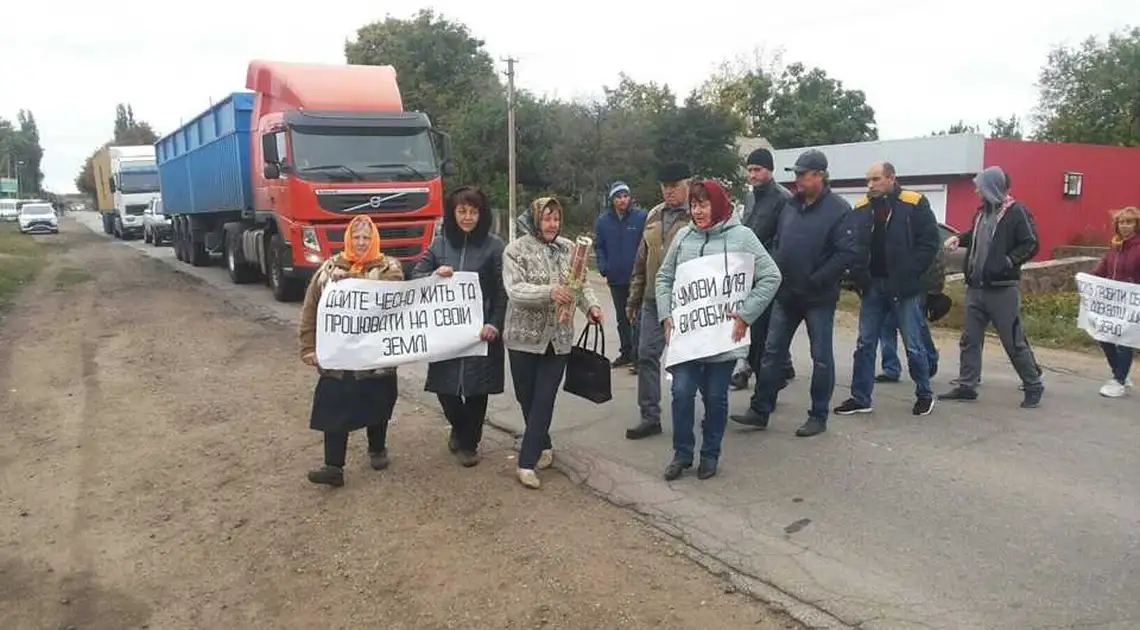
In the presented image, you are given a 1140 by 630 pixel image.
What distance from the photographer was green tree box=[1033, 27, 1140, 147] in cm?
4016

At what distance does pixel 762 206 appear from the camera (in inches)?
266

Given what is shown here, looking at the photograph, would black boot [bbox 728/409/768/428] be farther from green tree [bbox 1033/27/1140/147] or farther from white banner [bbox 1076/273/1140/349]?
green tree [bbox 1033/27/1140/147]

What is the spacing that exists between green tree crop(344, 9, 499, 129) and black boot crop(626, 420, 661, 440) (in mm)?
44058

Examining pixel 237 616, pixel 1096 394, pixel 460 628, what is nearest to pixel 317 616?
pixel 237 616

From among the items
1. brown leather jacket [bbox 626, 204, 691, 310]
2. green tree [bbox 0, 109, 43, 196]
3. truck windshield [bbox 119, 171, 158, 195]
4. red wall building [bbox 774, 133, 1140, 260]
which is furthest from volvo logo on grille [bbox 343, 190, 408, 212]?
green tree [bbox 0, 109, 43, 196]

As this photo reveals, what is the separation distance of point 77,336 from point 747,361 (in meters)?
8.09

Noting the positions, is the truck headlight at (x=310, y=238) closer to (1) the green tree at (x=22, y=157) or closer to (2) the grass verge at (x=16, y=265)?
(2) the grass verge at (x=16, y=265)

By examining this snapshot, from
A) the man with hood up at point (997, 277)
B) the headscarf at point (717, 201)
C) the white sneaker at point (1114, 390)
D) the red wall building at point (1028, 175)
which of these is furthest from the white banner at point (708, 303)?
the red wall building at point (1028, 175)

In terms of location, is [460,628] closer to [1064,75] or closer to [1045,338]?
[1045,338]

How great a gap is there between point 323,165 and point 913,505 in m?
10.1

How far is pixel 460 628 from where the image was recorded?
3.69m

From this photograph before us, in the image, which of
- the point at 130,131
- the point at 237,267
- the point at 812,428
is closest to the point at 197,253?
the point at 237,267

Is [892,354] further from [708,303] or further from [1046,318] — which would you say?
[1046,318]

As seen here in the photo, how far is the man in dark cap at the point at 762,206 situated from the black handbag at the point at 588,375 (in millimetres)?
1796
